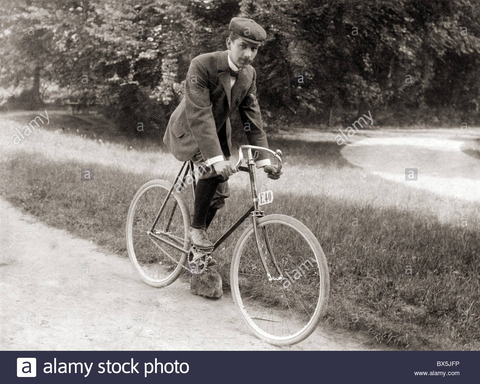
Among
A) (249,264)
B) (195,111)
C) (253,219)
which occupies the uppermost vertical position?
(195,111)

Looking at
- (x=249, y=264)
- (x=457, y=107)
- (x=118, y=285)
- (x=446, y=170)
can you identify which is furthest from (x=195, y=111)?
(x=457, y=107)

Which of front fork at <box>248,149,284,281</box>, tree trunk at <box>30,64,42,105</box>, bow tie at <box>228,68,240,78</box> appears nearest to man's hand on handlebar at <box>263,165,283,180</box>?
front fork at <box>248,149,284,281</box>

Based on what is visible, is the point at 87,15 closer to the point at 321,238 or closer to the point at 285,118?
the point at 285,118

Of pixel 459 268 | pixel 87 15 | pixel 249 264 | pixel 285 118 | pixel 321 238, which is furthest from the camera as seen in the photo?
pixel 285 118

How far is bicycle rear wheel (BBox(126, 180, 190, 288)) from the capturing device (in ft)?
15.1

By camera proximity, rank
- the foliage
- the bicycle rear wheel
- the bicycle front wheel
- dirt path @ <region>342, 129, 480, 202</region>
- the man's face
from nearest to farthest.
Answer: the bicycle front wheel, the man's face, the bicycle rear wheel, dirt path @ <region>342, 129, 480, 202</region>, the foliage

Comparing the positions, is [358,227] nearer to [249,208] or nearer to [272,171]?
[249,208]

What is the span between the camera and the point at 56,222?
631 centimetres

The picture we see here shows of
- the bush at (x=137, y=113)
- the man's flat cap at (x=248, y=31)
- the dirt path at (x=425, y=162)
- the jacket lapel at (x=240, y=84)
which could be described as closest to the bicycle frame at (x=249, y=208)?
the jacket lapel at (x=240, y=84)

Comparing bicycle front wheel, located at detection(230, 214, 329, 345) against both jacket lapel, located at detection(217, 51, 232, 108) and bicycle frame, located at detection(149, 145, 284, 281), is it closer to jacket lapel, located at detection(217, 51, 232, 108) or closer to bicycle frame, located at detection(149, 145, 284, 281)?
bicycle frame, located at detection(149, 145, 284, 281)

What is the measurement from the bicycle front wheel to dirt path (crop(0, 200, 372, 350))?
0.15 metres

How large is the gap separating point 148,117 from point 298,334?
36.1 ft

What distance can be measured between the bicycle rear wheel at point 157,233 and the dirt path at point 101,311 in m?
0.14

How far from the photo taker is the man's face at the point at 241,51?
3.70 m
